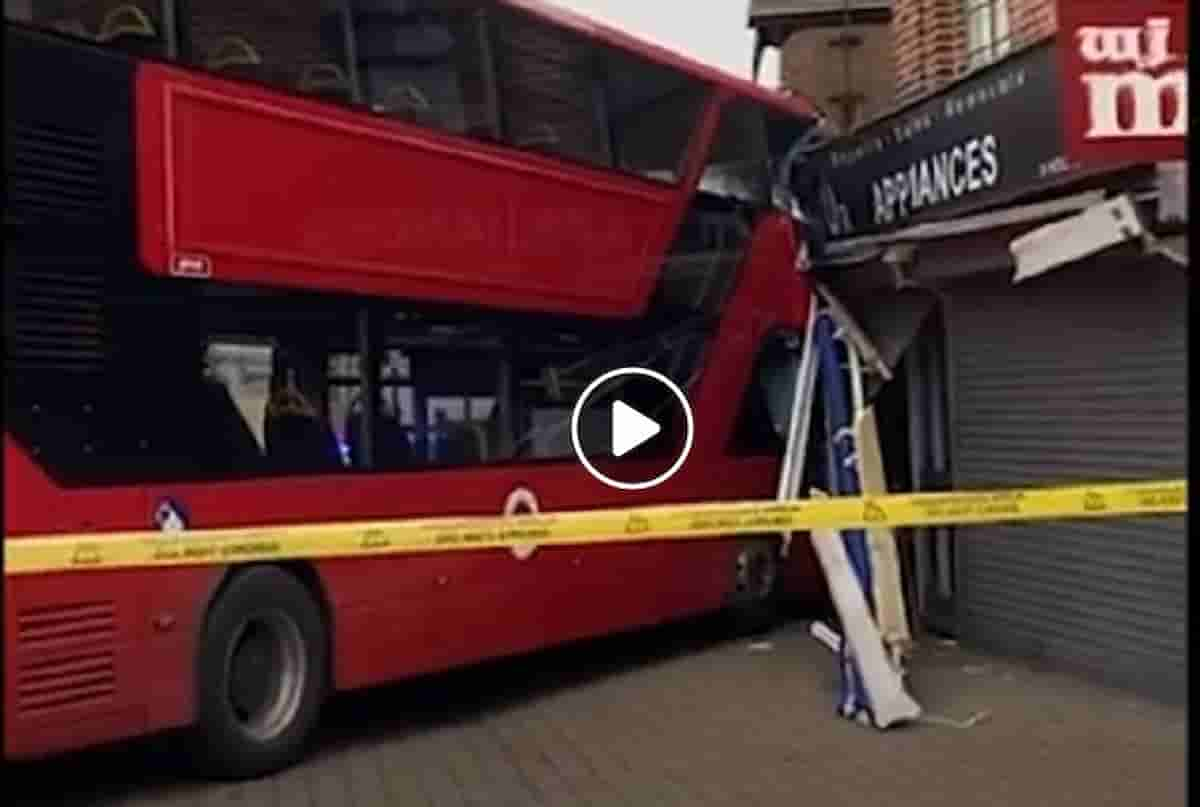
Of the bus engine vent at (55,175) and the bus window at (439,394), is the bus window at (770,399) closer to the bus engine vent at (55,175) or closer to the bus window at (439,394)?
the bus window at (439,394)

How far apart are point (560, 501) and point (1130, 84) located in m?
4.41

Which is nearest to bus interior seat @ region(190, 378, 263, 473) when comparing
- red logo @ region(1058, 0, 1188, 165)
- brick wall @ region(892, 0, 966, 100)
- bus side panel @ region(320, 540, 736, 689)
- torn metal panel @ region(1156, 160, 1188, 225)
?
bus side panel @ region(320, 540, 736, 689)

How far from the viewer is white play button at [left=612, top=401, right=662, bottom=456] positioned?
11352 mm

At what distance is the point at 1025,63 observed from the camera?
33.4 feet

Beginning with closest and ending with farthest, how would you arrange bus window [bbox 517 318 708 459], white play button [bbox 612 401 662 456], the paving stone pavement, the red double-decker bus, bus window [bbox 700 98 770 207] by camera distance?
1. the red double-decker bus
2. the paving stone pavement
3. bus window [bbox 517 318 708 459]
4. white play button [bbox 612 401 662 456]
5. bus window [bbox 700 98 770 207]

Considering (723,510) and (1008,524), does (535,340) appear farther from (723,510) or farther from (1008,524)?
(1008,524)

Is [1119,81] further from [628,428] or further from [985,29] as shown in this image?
[985,29]

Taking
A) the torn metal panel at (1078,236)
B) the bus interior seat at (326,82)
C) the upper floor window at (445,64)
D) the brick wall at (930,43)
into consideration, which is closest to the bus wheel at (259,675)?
the bus interior seat at (326,82)

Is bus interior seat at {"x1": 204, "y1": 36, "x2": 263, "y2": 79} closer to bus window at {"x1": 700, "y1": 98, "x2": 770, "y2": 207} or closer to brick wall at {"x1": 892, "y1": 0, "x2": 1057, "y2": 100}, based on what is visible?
bus window at {"x1": 700, "y1": 98, "x2": 770, "y2": 207}

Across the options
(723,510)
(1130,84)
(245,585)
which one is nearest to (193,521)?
(245,585)

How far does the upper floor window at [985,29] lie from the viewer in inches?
520

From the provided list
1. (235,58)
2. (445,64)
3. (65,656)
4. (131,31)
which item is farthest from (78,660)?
(445,64)

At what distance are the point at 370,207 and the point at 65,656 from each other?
9.28ft

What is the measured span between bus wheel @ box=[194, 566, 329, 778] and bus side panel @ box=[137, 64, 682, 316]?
61.2 inches
